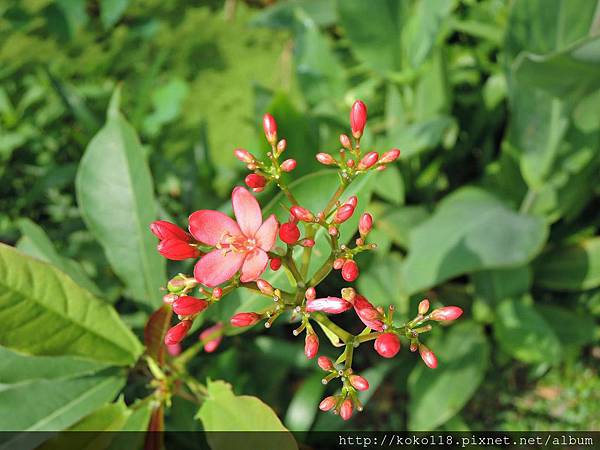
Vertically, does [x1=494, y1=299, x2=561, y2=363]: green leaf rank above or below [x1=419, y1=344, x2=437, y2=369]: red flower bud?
below

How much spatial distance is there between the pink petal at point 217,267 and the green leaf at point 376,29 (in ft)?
3.93

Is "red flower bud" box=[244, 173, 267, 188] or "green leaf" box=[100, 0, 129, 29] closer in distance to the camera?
"red flower bud" box=[244, 173, 267, 188]

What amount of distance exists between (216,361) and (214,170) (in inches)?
24.4

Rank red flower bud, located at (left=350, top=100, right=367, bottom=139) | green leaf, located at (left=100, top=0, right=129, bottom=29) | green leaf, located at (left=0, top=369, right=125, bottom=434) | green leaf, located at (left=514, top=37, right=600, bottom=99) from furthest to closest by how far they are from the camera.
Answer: green leaf, located at (left=100, top=0, right=129, bottom=29)
green leaf, located at (left=514, top=37, right=600, bottom=99)
green leaf, located at (left=0, top=369, right=125, bottom=434)
red flower bud, located at (left=350, top=100, right=367, bottom=139)

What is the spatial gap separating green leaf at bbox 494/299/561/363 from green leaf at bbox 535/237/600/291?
0.53 feet

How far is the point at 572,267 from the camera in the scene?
1.71m

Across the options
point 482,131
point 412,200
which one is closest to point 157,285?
point 412,200

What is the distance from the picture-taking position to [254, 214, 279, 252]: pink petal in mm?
747

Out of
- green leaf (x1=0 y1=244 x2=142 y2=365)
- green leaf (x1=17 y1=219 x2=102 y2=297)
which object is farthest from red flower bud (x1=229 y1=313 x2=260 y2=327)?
green leaf (x1=17 y1=219 x2=102 y2=297)

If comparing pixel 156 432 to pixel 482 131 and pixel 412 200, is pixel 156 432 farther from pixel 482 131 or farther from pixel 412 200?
pixel 482 131

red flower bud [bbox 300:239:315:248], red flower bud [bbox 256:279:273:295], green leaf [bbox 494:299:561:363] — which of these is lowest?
green leaf [bbox 494:299:561:363]

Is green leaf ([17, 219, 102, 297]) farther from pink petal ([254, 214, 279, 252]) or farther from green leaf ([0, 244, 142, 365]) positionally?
pink petal ([254, 214, 279, 252])

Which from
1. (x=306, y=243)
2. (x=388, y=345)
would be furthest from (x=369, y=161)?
(x=388, y=345)

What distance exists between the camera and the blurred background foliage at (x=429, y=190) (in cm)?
145
